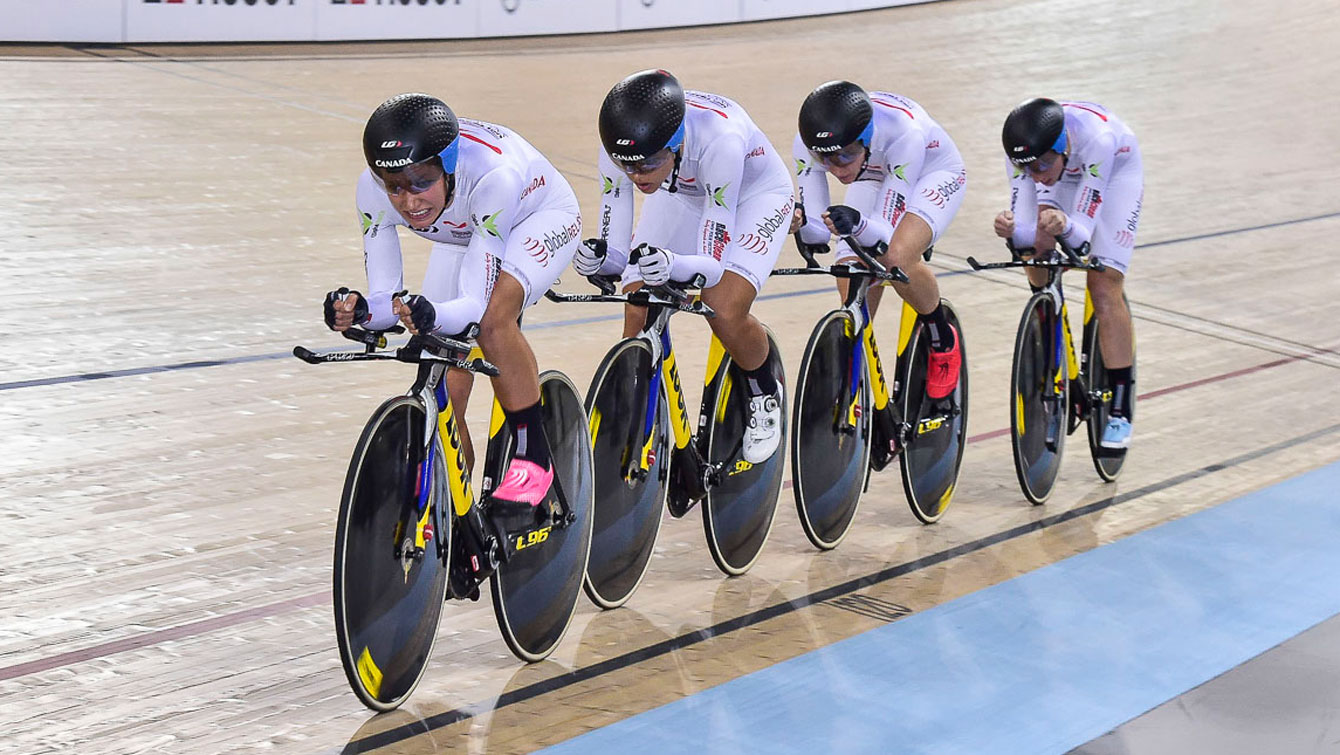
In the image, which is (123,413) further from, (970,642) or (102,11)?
(102,11)

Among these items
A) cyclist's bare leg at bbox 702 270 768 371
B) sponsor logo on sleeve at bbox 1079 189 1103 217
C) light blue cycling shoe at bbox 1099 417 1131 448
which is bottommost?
light blue cycling shoe at bbox 1099 417 1131 448

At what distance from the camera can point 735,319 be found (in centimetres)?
354

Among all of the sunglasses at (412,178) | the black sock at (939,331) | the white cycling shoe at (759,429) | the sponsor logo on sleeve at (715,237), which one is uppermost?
the sunglasses at (412,178)

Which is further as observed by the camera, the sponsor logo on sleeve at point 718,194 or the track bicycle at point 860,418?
the track bicycle at point 860,418

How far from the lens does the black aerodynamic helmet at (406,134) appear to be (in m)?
2.71

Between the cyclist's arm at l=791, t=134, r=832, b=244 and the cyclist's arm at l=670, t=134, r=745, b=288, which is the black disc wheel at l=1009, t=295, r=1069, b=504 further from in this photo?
the cyclist's arm at l=670, t=134, r=745, b=288

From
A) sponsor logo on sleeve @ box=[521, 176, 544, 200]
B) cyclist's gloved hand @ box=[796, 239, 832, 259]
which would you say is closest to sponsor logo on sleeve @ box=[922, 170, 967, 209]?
cyclist's gloved hand @ box=[796, 239, 832, 259]

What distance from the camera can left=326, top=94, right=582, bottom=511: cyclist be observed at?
107 inches

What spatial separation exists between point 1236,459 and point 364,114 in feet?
18.6

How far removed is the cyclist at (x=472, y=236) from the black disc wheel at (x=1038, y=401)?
1816 mm

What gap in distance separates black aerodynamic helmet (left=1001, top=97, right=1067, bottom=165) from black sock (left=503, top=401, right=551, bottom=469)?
1888 millimetres

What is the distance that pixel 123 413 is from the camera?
4.59 m

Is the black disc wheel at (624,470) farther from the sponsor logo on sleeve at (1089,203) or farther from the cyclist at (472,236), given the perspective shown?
the sponsor logo on sleeve at (1089,203)

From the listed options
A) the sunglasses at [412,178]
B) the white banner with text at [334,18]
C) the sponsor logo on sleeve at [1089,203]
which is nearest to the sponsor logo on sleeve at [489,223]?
the sunglasses at [412,178]
